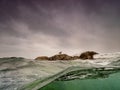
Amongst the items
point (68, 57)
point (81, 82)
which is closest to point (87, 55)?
point (68, 57)

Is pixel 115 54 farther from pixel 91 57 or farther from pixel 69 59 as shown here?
pixel 69 59

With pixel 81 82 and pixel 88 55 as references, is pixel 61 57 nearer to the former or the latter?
pixel 88 55

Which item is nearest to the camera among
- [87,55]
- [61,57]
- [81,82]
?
[87,55]

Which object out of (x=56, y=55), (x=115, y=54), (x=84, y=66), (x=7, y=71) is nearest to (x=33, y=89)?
(x=7, y=71)

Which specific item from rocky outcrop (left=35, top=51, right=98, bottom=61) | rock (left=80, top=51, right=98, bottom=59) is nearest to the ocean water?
rocky outcrop (left=35, top=51, right=98, bottom=61)

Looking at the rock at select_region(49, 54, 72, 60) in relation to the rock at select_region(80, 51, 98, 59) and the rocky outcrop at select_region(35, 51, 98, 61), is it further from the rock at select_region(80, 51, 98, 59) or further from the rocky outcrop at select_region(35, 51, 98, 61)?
the rock at select_region(80, 51, 98, 59)

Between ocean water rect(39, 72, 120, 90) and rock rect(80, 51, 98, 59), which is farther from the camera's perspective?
ocean water rect(39, 72, 120, 90)

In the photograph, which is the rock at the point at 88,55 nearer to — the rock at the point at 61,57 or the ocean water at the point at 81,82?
the rock at the point at 61,57

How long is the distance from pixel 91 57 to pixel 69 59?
144 centimetres

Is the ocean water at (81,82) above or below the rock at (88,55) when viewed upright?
below

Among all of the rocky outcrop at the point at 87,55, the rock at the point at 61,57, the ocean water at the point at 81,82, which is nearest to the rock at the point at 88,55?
the rocky outcrop at the point at 87,55

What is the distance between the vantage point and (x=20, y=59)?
13273 mm

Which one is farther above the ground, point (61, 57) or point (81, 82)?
point (61, 57)

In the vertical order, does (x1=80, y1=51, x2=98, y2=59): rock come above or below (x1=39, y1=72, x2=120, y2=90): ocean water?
above
